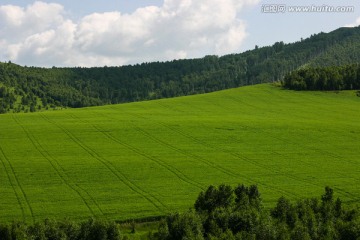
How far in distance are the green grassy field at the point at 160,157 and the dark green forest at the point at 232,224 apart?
544cm

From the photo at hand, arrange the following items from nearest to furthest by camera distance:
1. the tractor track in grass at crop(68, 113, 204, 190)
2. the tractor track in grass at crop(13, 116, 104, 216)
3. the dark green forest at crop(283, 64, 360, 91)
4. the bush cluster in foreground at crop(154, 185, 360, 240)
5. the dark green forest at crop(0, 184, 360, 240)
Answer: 1. the dark green forest at crop(0, 184, 360, 240)
2. the bush cluster in foreground at crop(154, 185, 360, 240)
3. the tractor track in grass at crop(13, 116, 104, 216)
4. the tractor track in grass at crop(68, 113, 204, 190)
5. the dark green forest at crop(283, 64, 360, 91)

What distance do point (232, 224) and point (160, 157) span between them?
28470 millimetres

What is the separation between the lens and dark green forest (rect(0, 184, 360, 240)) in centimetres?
4025

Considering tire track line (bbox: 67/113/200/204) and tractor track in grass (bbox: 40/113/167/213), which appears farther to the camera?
tire track line (bbox: 67/113/200/204)

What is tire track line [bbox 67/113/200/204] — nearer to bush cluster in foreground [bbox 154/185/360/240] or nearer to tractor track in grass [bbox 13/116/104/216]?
tractor track in grass [bbox 13/116/104/216]

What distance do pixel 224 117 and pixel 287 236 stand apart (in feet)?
218

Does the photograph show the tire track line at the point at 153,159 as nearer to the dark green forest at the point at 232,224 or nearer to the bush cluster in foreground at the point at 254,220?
the bush cluster in foreground at the point at 254,220

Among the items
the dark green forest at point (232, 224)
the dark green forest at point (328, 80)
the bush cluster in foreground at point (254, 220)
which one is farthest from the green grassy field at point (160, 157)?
the dark green forest at point (328, 80)

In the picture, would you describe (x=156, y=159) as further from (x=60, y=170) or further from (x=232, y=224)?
(x=232, y=224)

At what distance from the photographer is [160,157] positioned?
71438 millimetres

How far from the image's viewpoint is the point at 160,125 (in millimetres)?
94312

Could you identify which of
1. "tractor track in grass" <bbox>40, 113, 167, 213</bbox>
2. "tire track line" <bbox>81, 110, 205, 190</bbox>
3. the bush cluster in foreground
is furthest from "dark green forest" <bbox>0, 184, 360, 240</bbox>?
"tire track line" <bbox>81, 110, 205, 190</bbox>

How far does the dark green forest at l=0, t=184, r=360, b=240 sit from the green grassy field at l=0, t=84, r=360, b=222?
17.8 feet

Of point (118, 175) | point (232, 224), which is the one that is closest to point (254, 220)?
point (232, 224)
